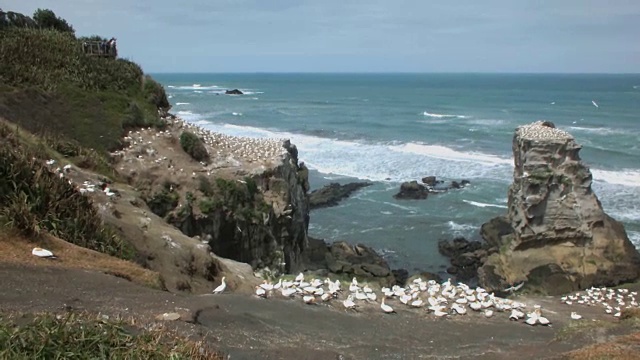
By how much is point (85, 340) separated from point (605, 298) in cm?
2116

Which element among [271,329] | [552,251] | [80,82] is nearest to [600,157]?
[552,251]

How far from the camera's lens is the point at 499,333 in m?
11.4

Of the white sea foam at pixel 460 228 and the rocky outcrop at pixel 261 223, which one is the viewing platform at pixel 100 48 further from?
the white sea foam at pixel 460 228

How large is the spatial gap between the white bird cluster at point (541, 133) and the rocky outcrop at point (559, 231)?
44 mm

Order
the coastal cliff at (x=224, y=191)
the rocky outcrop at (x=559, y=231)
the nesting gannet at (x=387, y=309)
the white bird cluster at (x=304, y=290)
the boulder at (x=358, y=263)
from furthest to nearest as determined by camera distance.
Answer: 1. the boulder at (x=358, y=263)
2. the rocky outcrop at (x=559, y=231)
3. the coastal cliff at (x=224, y=191)
4. the nesting gannet at (x=387, y=309)
5. the white bird cluster at (x=304, y=290)

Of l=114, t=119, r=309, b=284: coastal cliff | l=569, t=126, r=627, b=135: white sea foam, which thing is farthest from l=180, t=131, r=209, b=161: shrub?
l=569, t=126, r=627, b=135: white sea foam

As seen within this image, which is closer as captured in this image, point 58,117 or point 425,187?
point 58,117

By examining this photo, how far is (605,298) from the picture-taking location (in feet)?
72.8

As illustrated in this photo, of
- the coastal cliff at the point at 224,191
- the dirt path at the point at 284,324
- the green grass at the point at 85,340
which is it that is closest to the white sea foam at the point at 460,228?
the coastal cliff at the point at 224,191

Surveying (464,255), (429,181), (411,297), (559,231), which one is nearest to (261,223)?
(411,297)

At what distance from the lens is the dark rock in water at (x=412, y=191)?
144 feet

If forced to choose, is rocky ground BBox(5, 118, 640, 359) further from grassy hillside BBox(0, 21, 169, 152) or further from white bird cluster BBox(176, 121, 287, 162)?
white bird cluster BBox(176, 121, 287, 162)

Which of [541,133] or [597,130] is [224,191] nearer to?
[541,133]

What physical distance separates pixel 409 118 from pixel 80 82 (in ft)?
215
